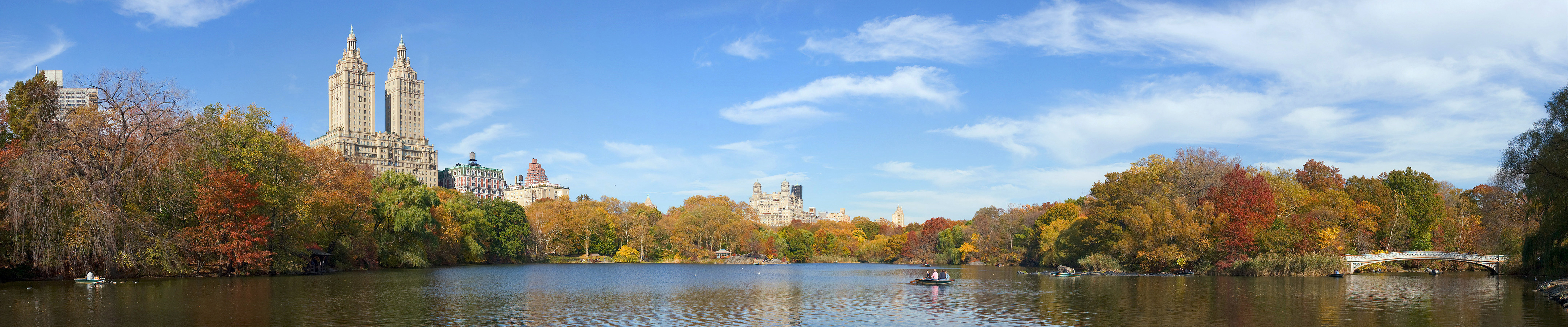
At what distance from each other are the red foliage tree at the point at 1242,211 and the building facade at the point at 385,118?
15584 centimetres

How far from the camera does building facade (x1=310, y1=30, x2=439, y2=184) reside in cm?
17650

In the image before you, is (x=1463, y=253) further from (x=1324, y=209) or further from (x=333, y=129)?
(x=333, y=129)

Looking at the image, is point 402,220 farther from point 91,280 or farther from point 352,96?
point 352,96

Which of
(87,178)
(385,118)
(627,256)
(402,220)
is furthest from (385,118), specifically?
(87,178)

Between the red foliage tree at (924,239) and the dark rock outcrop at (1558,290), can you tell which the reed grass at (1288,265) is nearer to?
the dark rock outcrop at (1558,290)

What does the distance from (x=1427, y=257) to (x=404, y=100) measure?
186 meters

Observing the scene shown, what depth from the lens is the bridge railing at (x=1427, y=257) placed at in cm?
5341

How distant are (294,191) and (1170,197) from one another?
5901 cm

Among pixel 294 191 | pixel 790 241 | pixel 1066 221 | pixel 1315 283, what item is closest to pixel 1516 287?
pixel 1315 283

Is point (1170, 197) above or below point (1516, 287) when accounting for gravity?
above

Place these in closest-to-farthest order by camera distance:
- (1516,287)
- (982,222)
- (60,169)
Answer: (60,169) → (1516,287) → (982,222)

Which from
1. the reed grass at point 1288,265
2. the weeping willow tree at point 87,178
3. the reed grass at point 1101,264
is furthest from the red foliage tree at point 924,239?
the weeping willow tree at point 87,178

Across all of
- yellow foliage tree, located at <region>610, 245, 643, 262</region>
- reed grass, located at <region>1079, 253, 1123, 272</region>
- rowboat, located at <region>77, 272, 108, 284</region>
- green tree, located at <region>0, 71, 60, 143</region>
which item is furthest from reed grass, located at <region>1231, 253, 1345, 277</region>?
yellow foliage tree, located at <region>610, 245, 643, 262</region>

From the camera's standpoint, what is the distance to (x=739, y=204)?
5423 inches
